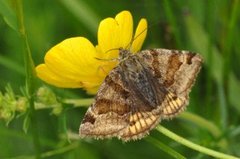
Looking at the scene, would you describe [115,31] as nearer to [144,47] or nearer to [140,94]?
[140,94]

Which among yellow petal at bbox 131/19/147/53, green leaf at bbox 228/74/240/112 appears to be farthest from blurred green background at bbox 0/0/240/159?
yellow petal at bbox 131/19/147/53

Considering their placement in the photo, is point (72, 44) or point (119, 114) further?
point (119, 114)

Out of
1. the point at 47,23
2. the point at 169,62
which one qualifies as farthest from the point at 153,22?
the point at 169,62

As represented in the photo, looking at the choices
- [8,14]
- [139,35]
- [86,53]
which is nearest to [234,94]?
[139,35]

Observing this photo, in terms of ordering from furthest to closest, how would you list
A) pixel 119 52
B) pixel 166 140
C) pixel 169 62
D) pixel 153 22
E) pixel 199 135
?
1. pixel 153 22
2. pixel 166 140
3. pixel 199 135
4. pixel 169 62
5. pixel 119 52

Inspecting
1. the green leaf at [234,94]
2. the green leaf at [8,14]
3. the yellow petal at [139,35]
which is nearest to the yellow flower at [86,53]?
the yellow petal at [139,35]

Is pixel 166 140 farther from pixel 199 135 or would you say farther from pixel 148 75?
pixel 148 75

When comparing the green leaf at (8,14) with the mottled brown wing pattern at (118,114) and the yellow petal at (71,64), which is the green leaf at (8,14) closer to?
the yellow petal at (71,64)
